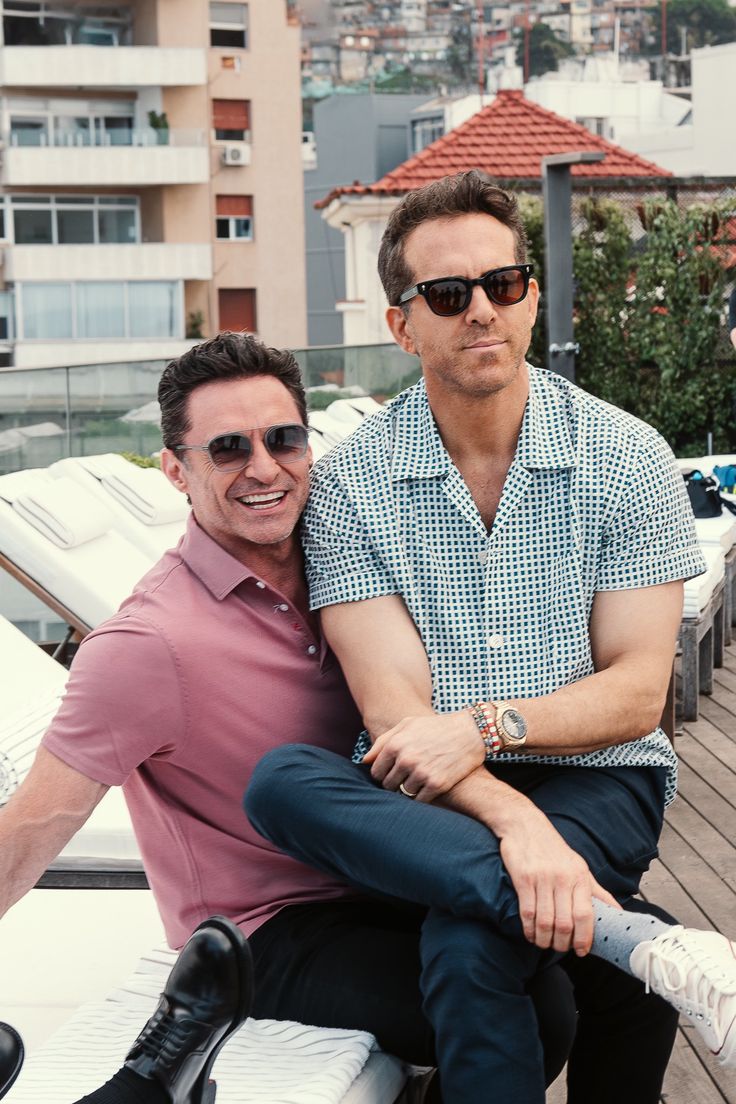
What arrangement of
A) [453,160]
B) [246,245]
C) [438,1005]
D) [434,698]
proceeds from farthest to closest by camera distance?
[246,245] → [453,160] → [434,698] → [438,1005]

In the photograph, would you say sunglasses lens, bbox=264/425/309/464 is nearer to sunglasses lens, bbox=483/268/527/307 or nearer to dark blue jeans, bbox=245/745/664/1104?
sunglasses lens, bbox=483/268/527/307

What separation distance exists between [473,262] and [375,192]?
1573 centimetres

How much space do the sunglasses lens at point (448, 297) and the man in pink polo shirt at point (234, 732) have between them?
9.0 inches

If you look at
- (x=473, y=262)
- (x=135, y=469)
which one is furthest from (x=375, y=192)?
(x=473, y=262)

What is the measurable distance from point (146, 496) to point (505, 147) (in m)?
15.0

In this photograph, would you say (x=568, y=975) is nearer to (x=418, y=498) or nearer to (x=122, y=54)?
(x=418, y=498)

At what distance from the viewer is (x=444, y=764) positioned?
197 centimetres

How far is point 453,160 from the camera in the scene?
19312 mm

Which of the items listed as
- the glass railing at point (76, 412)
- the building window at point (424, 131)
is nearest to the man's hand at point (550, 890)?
the glass railing at point (76, 412)

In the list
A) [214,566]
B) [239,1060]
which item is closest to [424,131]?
[214,566]

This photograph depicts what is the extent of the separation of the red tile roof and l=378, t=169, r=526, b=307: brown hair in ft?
52.6

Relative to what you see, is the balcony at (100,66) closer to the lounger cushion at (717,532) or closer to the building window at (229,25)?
the building window at (229,25)

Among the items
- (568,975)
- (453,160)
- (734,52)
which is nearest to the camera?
(568,975)

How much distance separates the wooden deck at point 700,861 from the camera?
258 cm
